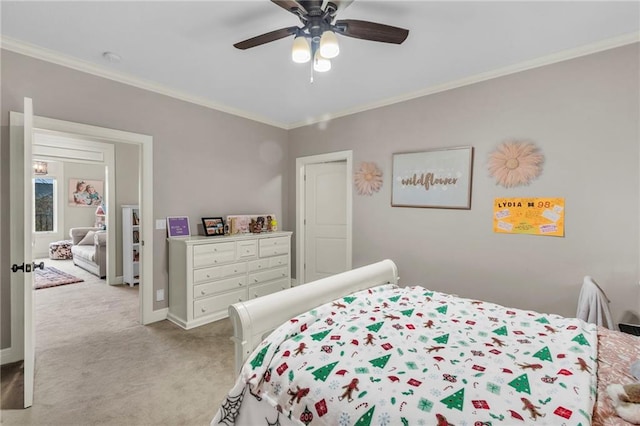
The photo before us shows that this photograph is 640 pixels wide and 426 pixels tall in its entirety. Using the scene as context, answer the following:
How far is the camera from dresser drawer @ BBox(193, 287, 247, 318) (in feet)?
10.4

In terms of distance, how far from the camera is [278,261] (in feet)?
13.0

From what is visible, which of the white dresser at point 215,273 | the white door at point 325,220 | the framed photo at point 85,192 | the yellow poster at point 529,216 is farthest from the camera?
the framed photo at point 85,192

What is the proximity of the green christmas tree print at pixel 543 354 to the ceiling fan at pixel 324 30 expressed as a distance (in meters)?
1.73

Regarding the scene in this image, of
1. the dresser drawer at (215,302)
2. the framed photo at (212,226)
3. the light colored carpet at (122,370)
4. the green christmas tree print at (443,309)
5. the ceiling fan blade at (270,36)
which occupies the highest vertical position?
the ceiling fan blade at (270,36)

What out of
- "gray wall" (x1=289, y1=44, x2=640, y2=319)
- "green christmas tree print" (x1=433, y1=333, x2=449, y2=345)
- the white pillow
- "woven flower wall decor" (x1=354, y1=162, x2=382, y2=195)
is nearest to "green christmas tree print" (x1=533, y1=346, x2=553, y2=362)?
"green christmas tree print" (x1=433, y1=333, x2=449, y2=345)

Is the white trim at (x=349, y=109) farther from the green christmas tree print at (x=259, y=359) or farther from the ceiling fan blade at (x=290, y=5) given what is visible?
the green christmas tree print at (x=259, y=359)

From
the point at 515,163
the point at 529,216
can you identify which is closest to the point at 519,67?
the point at 515,163

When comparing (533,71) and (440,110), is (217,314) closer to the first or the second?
(440,110)

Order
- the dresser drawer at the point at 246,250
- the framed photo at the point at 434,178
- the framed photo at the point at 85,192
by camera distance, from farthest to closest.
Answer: the framed photo at the point at 85,192 → the dresser drawer at the point at 246,250 → the framed photo at the point at 434,178

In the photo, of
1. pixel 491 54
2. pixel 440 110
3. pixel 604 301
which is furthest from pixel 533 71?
pixel 604 301

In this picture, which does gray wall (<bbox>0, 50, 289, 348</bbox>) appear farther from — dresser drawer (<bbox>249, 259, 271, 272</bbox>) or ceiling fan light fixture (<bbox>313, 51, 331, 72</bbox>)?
ceiling fan light fixture (<bbox>313, 51, 331, 72</bbox>)

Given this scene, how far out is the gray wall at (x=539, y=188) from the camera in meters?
2.25

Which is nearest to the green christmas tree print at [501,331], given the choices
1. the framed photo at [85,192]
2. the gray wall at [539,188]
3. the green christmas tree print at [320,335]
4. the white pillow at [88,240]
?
the green christmas tree print at [320,335]

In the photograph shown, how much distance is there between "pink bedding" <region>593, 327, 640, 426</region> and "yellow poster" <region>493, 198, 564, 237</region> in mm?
1201
